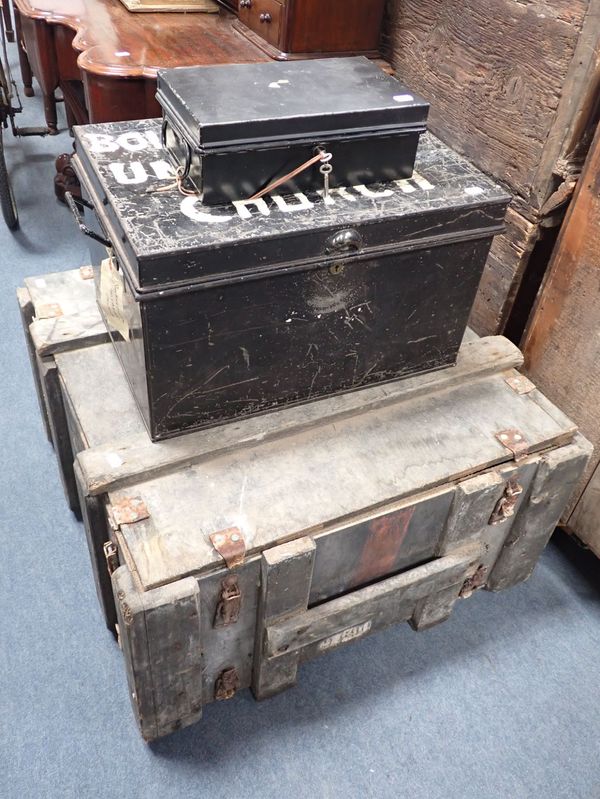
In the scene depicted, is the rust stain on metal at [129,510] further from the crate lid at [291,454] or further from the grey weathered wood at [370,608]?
the grey weathered wood at [370,608]

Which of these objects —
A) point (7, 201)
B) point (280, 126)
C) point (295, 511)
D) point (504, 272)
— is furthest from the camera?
point (7, 201)

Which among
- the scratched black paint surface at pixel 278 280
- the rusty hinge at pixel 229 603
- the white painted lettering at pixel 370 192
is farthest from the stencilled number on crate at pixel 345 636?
the white painted lettering at pixel 370 192

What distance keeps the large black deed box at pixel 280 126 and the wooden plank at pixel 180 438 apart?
45 cm

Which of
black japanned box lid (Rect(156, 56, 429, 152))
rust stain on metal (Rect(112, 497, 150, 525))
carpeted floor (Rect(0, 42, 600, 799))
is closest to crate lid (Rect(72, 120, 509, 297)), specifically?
black japanned box lid (Rect(156, 56, 429, 152))

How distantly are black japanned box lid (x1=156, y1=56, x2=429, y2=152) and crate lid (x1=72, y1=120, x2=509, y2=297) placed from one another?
4.3 inches

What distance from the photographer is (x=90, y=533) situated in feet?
4.70

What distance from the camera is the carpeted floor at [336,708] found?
1.47 metres

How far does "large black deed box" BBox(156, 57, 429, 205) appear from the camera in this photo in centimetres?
120

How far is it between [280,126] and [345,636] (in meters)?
1.06

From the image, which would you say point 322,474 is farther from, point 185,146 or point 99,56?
point 99,56

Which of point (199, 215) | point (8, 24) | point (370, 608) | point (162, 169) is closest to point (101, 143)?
point (162, 169)

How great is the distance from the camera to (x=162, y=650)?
126 centimetres

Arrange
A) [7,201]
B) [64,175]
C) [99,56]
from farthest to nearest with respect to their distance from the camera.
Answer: [64,175] < [7,201] < [99,56]

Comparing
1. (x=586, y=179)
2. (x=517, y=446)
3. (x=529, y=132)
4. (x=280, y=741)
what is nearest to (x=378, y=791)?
(x=280, y=741)
